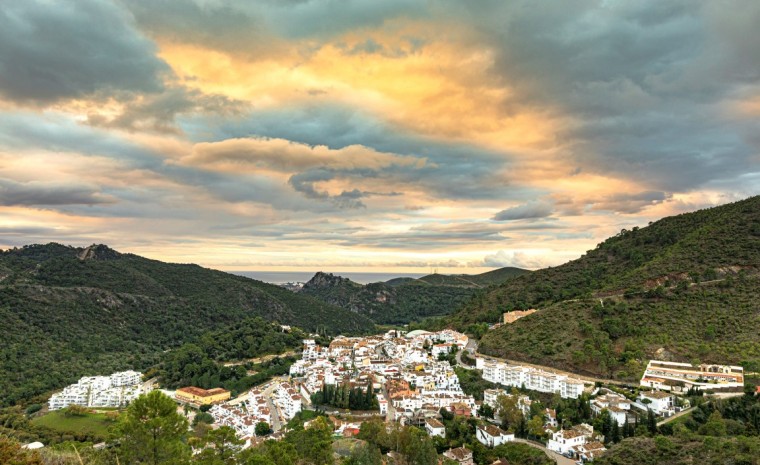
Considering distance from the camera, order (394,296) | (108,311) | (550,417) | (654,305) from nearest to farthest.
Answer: (550,417)
(654,305)
(108,311)
(394,296)

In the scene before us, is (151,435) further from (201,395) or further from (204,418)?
(201,395)

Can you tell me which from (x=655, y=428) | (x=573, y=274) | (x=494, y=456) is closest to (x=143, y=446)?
(x=494, y=456)

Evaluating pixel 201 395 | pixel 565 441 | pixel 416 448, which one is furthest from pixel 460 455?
pixel 201 395

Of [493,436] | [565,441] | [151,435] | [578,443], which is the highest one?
[151,435]

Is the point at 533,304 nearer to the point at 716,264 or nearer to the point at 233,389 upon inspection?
the point at 716,264

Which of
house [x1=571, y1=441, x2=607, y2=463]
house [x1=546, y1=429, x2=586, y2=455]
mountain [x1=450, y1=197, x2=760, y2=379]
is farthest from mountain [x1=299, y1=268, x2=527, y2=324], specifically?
house [x1=571, y1=441, x2=607, y2=463]
